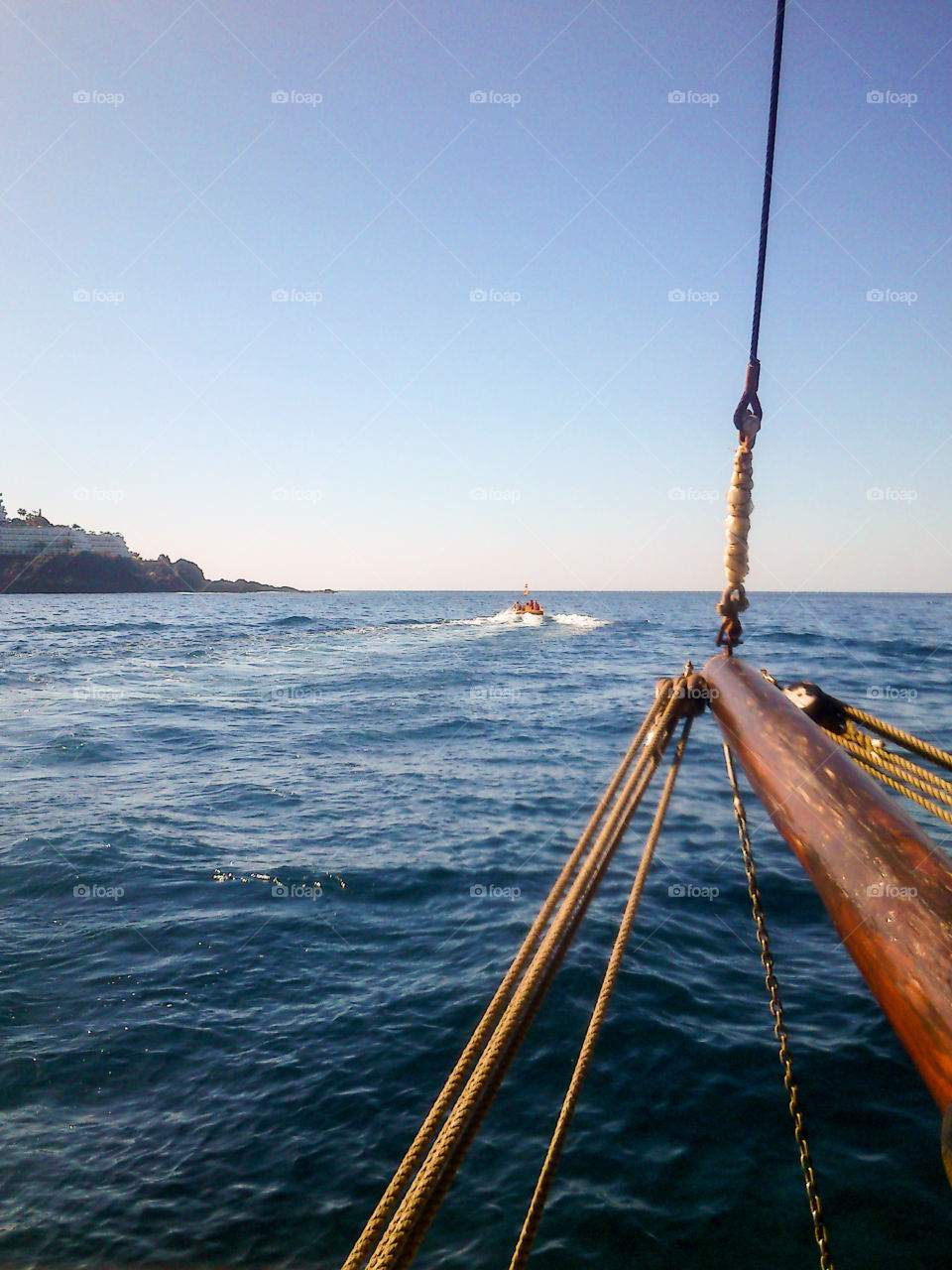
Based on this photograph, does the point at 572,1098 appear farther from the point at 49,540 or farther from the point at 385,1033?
the point at 49,540

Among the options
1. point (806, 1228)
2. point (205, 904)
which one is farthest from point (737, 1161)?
point (205, 904)

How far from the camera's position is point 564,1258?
439 centimetres

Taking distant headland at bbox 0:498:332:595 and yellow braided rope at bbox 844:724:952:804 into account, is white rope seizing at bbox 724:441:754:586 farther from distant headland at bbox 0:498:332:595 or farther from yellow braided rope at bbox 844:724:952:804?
distant headland at bbox 0:498:332:595

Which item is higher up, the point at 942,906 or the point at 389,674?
the point at 942,906

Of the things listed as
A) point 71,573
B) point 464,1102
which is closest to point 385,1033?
point 464,1102

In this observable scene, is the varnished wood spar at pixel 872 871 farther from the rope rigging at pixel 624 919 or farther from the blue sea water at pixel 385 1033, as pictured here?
the blue sea water at pixel 385 1033

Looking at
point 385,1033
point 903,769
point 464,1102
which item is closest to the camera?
point 464,1102

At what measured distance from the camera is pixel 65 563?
124625mm

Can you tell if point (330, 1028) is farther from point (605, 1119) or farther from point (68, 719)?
point (68, 719)

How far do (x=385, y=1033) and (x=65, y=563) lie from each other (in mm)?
138427

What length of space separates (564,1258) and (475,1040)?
9.45 ft

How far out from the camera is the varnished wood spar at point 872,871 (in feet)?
5.87

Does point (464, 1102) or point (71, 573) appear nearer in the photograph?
point (464, 1102)

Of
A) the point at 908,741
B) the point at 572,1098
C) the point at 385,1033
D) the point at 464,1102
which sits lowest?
the point at 385,1033
